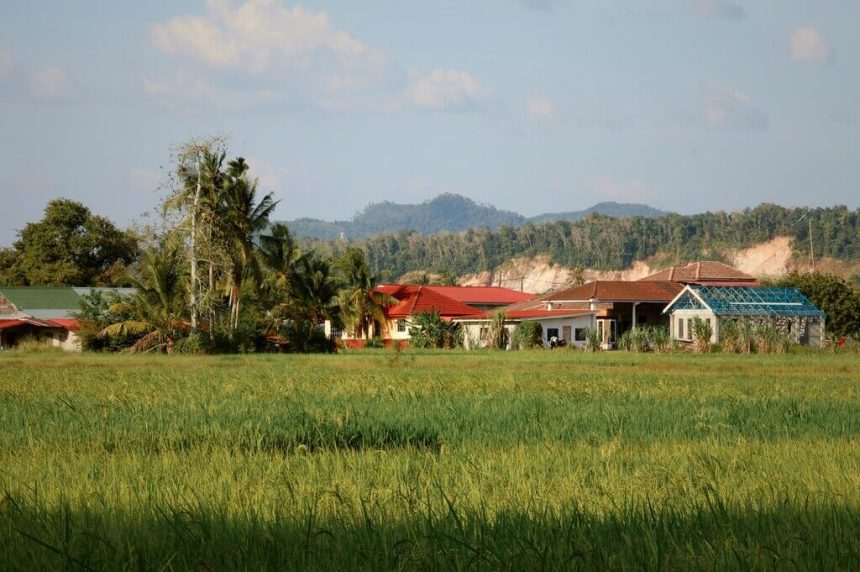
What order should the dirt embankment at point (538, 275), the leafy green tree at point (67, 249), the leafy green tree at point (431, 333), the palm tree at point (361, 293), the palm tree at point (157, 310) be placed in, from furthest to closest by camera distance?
the dirt embankment at point (538, 275)
the leafy green tree at point (67, 249)
the palm tree at point (361, 293)
the leafy green tree at point (431, 333)
the palm tree at point (157, 310)

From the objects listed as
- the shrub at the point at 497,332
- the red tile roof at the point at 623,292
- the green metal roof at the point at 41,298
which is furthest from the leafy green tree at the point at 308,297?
the red tile roof at the point at 623,292

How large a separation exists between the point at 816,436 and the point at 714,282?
189ft

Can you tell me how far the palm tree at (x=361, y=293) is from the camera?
53719mm

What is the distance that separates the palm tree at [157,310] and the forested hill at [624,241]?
58068 mm

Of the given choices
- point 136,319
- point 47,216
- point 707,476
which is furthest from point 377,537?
point 47,216

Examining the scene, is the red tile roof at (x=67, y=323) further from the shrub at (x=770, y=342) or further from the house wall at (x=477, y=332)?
the shrub at (x=770, y=342)

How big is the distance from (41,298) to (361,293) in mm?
17289

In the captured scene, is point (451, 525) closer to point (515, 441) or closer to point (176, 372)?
point (515, 441)

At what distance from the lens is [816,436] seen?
10594 millimetres

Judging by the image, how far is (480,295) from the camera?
69438 mm

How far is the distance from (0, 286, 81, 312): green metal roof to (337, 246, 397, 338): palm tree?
1464cm

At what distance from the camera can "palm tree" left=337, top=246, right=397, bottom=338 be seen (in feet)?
176

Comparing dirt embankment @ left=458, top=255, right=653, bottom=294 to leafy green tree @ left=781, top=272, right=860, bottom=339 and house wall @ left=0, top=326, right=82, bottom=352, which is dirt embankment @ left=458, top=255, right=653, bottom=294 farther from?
house wall @ left=0, top=326, right=82, bottom=352

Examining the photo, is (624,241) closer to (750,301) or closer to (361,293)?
(361,293)
